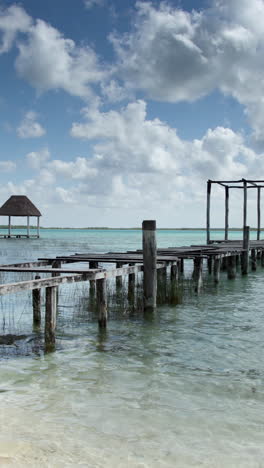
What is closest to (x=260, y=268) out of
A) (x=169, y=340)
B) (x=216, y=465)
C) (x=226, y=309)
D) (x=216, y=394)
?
(x=226, y=309)

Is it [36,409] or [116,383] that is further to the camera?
[116,383]

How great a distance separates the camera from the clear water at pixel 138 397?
155 inches

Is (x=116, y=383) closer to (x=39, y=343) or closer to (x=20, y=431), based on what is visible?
(x=20, y=431)

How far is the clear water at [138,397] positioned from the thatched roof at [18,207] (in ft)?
141

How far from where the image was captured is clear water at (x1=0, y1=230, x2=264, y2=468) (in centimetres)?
393

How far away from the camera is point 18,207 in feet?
168

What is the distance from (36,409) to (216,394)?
2051 millimetres

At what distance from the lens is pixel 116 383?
224 inches

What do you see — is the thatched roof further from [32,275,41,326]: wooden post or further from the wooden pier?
[32,275,41,326]: wooden post

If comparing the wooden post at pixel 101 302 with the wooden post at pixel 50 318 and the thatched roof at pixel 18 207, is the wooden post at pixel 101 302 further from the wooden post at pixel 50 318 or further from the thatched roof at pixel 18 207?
the thatched roof at pixel 18 207

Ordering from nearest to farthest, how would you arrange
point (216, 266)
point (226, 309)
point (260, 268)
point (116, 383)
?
1. point (116, 383)
2. point (226, 309)
3. point (216, 266)
4. point (260, 268)

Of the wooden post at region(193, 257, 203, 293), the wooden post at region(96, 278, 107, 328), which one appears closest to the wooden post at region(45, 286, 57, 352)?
the wooden post at region(96, 278, 107, 328)

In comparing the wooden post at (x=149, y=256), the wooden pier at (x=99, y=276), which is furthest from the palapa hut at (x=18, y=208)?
the wooden post at (x=149, y=256)

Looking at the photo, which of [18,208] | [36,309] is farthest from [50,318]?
[18,208]
